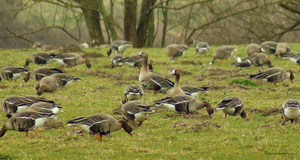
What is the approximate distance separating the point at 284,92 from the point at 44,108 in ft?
34.3

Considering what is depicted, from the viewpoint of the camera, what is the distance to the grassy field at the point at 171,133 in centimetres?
884

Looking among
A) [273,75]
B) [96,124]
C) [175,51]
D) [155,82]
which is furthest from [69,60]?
[96,124]

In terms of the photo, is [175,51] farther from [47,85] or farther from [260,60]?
[47,85]

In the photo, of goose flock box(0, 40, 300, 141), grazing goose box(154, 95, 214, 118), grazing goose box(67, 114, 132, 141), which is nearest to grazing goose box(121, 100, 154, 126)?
goose flock box(0, 40, 300, 141)

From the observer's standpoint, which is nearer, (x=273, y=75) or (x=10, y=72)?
(x=273, y=75)

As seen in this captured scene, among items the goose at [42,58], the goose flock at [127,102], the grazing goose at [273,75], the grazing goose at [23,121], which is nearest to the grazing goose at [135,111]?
the goose flock at [127,102]

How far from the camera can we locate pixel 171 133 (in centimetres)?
1077

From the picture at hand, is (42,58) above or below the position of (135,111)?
above

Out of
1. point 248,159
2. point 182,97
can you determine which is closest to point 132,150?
point 248,159

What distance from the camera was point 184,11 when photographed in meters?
46.9

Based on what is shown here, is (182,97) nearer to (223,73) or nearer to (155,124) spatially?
(155,124)

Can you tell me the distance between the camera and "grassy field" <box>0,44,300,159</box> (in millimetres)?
8836

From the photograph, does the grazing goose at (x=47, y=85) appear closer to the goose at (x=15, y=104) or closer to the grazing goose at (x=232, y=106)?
the goose at (x=15, y=104)

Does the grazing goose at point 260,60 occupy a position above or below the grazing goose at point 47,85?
above
